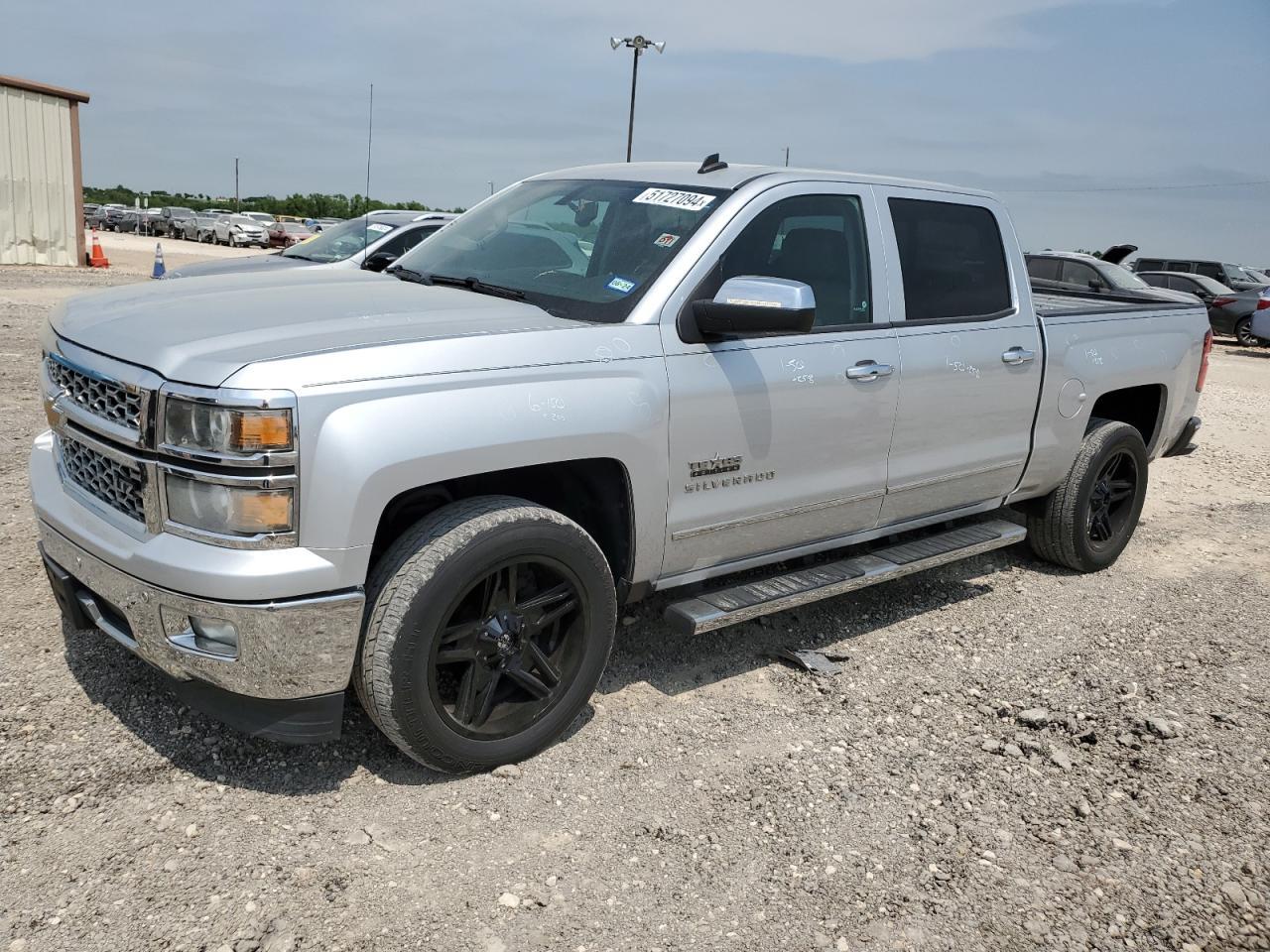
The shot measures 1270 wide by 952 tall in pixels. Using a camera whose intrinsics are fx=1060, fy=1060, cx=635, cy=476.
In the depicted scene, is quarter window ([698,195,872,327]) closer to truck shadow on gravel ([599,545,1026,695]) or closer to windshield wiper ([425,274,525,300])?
windshield wiper ([425,274,525,300])

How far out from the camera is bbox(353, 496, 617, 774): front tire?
3.02 metres

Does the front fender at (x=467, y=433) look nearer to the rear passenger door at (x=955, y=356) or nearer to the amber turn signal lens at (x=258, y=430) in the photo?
the amber turn signal lens at (x=258, y=430)

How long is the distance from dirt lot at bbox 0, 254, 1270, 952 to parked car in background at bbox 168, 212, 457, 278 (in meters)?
5.54

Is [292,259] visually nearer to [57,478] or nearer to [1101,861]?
[57,478]

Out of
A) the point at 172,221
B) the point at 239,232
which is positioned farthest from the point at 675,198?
the point at 172,221

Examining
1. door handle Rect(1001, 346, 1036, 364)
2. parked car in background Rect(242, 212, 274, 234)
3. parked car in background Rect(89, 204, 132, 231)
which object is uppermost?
door handle Rect(1001, 346, 1036, 364)

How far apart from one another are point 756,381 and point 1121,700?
2.04 m

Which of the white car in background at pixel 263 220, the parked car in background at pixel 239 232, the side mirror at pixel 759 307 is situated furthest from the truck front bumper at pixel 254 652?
the white car in background at pixel 263 220

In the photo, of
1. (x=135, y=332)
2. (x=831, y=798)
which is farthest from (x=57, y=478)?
(x=831, y=798)

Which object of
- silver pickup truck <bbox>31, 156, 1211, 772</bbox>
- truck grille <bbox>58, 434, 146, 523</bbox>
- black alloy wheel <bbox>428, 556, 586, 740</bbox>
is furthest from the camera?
black alloy wheel <bbox>428, 556, 586, 740</bbox>

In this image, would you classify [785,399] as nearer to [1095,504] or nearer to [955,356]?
[955,356]

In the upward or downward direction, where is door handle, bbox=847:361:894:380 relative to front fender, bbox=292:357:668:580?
upward

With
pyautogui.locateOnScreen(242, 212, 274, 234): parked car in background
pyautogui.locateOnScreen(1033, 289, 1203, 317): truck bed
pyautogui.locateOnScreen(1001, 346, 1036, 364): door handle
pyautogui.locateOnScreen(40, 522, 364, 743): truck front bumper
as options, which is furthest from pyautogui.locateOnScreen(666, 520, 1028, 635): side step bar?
pyautogui.locateOnScreen(242, 212, 274, 234): parked car in background

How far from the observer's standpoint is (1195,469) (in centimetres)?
894
